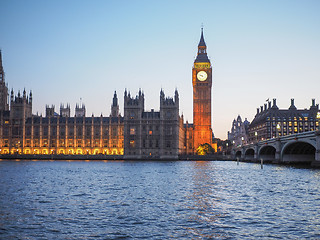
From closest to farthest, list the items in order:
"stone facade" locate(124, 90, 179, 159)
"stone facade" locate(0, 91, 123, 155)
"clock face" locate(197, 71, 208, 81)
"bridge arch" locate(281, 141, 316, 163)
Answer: "bridge arch" locate(281, 141, 316, 163) → "stone facade" locate(124, 90, 179, 159) → "stone facade" locate(0, 91, 123, 155) → "clock face" locate(197, 71, 208, 81)

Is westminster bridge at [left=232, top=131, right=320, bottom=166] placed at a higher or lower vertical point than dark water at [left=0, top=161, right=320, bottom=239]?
higher

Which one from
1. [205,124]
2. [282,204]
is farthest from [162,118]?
[282,204]

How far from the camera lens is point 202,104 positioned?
18125 centimetres

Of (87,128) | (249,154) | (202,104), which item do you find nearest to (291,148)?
(249,154)

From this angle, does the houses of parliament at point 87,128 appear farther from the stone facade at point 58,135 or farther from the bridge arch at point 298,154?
the bridge arch at point 298,154

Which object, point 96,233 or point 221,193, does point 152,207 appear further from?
point 221,193

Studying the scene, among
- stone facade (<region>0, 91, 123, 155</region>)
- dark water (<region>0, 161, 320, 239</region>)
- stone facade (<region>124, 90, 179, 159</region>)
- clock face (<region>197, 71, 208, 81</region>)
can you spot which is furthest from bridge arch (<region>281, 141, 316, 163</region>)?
clock face (<region>197, 71, 208, 81</region>)

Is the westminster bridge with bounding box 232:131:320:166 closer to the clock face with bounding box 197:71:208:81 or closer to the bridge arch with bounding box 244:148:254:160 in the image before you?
the bridge arch with bounding box 244:148:254:160

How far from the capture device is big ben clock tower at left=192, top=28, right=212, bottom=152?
585 ft

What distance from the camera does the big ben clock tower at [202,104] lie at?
178 m

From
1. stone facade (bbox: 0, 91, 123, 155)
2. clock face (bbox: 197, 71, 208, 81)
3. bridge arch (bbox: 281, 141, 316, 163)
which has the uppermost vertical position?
clock face (bbox: 197, 71, 208, 81)

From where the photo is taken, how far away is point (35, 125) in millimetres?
176625

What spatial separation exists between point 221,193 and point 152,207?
10809 millimetres

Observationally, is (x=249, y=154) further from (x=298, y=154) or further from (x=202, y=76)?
(x=202, y=76)
